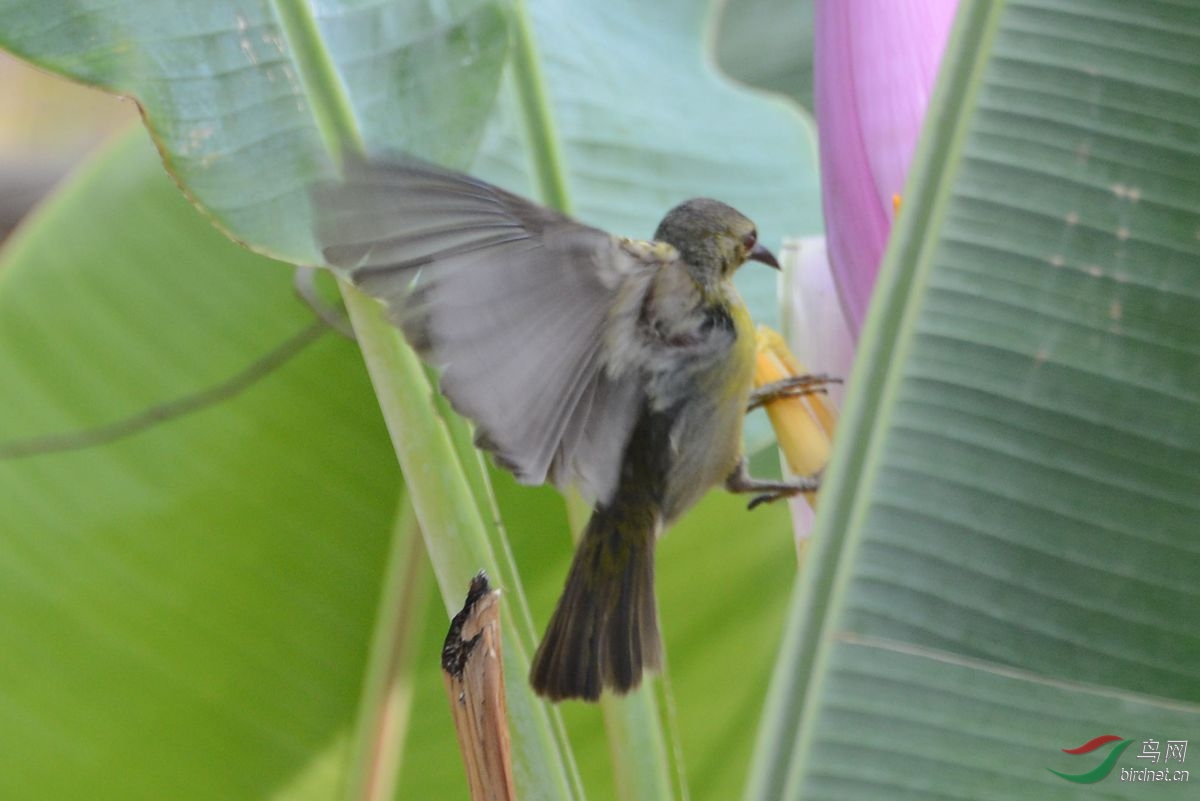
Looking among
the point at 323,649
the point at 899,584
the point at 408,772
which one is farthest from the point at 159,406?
the point at 899,584

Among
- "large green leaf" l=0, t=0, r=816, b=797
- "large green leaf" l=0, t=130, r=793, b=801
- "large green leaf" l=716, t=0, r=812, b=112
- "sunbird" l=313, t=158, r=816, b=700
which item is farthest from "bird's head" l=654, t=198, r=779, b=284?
"large green leaf" l=716, t=0, r=812, b=112

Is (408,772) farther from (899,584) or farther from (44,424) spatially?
(899,584)

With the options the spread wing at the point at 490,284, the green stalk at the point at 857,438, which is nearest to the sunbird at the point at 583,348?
the spread wing at the point at 490,284

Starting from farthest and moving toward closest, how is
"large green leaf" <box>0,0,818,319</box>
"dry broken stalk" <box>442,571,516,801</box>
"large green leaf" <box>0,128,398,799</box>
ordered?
"large green leaf" <box>0,128,398,799</box> → "large green leaf" <box>0,0,818,319</box> → "dry broken stalk" <box>442,571,516,801</box>

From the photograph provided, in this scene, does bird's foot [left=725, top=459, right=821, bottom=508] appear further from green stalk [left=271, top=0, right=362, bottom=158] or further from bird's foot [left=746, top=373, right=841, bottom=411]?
green stalk [left=271, top=0, right=362, bottom=158]

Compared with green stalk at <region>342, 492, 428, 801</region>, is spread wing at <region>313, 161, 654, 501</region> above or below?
above

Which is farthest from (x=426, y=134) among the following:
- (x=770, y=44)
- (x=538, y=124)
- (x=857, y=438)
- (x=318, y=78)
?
(x=770, y=44)

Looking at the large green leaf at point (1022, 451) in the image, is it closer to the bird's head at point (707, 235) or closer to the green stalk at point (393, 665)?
the bird's head at point (707, 235)
